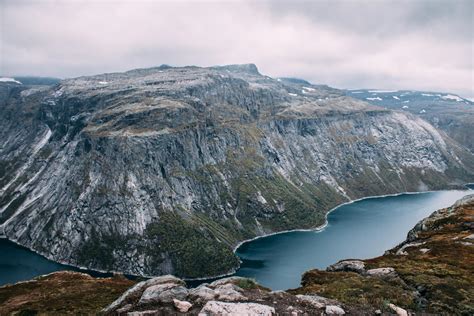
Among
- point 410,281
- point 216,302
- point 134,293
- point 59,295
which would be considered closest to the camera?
point 216,302

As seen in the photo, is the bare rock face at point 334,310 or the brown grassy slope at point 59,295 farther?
the brown grassy slope at point 59,295

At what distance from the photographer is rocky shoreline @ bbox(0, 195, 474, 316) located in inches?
1570

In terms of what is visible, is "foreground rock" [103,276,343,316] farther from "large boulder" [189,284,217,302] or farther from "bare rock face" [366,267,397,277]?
"bare rock face" [366,267,397,277]

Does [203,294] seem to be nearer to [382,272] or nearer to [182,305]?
[182,305]

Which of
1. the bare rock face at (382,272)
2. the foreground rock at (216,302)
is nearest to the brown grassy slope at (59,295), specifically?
the foreground rock at (216,302)

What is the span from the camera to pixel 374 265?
60.8 meters

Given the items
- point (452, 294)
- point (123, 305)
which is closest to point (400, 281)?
point (452, 294)

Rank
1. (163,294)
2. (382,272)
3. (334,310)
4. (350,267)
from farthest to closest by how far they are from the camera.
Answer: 1. (350,267)
2. (382,272)
3. (163,294)
4. (334,310)

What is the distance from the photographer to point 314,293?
46.1 metres

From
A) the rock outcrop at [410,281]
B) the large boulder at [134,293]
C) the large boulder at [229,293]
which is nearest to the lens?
the large boulder at [229,293]

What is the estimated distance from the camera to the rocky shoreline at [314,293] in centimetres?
3988

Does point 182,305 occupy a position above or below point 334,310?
above

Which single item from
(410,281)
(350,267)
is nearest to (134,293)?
(350,267)

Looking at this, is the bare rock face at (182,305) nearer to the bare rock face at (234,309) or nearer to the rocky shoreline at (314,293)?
the rocky shoreline at (314,293)
